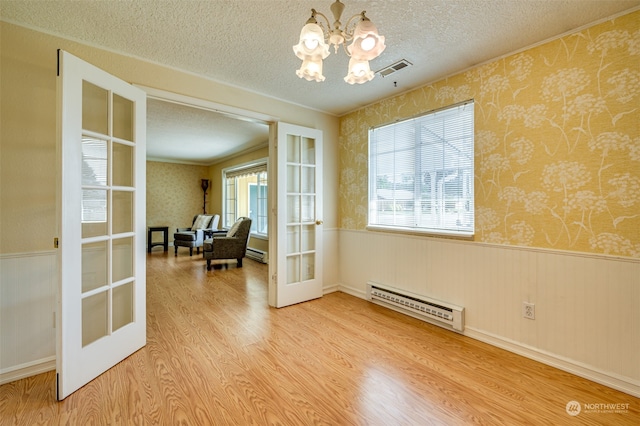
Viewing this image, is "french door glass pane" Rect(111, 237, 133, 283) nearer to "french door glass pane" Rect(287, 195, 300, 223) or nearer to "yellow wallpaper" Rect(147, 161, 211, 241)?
"french door glass pane" Rect(287, 195, 300, 223)

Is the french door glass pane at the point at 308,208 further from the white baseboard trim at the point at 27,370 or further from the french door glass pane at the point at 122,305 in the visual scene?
the white baseboard trim at the point at 27,370

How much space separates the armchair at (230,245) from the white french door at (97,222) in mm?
2827

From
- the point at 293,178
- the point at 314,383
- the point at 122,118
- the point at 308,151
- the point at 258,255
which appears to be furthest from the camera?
the point at 258,255

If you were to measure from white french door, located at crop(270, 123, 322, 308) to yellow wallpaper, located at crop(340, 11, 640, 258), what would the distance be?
161 centimetres

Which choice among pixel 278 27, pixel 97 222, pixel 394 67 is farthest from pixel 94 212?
pixel 394 67

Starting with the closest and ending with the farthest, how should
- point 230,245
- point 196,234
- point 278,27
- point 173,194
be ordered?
point 278,27 < point 230,245 < point 196,234 < point 173,194

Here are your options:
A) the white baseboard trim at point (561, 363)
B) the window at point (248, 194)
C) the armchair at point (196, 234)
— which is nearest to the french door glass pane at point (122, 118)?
the white baseboard trim at point (561, 363)

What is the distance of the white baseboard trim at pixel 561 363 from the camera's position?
5.74ft

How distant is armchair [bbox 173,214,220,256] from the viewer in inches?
248

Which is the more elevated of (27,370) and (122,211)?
(122,211)

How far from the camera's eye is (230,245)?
5.10 meters

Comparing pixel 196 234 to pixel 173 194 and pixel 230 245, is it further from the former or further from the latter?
pixel 173 194

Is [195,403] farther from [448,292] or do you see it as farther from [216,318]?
[448,292]

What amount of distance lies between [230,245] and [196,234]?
1.82 meters
